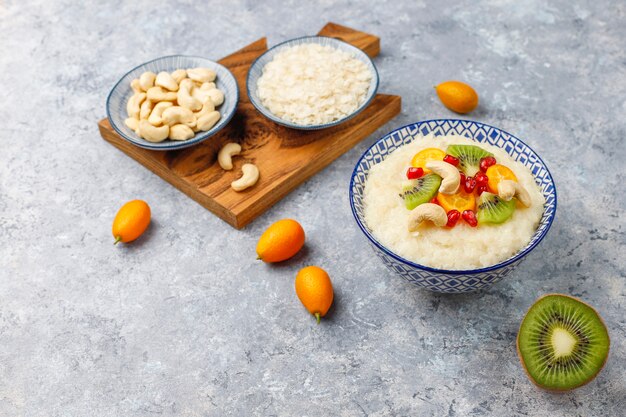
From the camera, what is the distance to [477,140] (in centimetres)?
183

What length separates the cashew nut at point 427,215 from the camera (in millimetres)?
1520

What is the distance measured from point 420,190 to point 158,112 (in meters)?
0.99

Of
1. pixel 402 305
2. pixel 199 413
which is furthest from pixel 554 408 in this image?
pixel 199 413

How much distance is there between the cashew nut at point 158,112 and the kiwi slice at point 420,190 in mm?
900

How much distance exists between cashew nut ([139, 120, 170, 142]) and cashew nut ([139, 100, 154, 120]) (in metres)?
0.06

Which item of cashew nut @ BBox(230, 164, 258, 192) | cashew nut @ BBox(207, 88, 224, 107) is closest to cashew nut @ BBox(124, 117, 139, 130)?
cashew nut @ BBox(207, 88, 224, 107)

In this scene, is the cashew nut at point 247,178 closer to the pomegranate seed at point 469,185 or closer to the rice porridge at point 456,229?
the rice porridge at point 456,229

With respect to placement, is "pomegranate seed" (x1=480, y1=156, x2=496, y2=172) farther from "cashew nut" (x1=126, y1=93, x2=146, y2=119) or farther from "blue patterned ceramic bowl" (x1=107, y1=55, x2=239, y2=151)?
"cashew nut" (x1=126, y1=93, x2=146, y2=119)

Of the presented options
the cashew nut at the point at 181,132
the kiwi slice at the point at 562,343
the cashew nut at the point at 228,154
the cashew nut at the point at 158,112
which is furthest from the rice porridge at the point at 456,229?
the cashew nut at the point at 158,112

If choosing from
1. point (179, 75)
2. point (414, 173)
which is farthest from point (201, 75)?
point (414, 173)

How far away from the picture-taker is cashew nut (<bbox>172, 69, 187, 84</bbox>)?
227 cm

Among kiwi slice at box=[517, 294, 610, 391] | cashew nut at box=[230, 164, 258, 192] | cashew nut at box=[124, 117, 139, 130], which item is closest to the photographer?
kiwi slice at box=[517, 294, 610, 391]

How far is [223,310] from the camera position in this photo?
1767 mm

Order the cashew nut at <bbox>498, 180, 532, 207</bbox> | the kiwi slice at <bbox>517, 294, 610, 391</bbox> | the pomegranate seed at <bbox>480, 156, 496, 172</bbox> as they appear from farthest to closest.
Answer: the pomegranate seed at <bbox>480, 156, 496, 172</bbox>, the cashew nut at <bbox>498, 180, 532, 207</bbox>, the kiwi slice at <bbox>517, 294, 610, 391</bbox>
